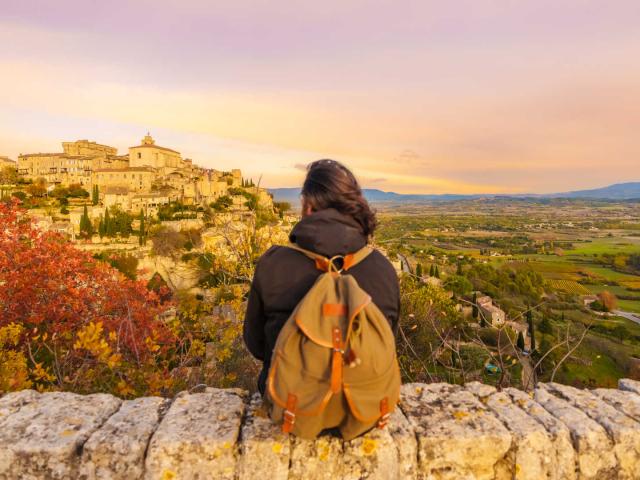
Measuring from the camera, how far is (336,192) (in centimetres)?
208

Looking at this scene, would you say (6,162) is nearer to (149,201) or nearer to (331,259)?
(149,201)

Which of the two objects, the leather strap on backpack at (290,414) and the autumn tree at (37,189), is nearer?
the leather strap on backpack at (290,414)

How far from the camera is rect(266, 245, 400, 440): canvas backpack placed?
1.61 metres

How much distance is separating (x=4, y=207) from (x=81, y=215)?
39.6m

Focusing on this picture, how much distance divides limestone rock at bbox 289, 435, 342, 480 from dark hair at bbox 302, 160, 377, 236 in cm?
126

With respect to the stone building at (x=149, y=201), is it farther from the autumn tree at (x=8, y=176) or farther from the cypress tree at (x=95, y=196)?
the autumn tree at (x=8, y=176)

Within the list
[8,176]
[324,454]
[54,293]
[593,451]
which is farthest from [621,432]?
[8,176]

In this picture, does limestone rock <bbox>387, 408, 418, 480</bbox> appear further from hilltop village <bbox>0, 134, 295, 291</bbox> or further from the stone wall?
hilltop village <bbox>0, 134, 295, 291</bbox>

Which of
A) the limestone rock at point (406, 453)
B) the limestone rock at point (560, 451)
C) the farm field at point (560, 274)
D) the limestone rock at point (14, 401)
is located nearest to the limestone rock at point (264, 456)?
the limestone rock at point (406, 453)

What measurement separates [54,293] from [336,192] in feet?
22.2

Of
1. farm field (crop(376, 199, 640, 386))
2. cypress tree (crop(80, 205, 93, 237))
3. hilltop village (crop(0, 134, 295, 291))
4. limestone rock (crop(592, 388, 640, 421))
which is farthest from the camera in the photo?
cypress tree (crop(80, 205, 93, 237))

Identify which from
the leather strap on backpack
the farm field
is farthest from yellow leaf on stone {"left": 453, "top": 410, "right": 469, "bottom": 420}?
the farm field

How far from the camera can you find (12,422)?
216 centimetres

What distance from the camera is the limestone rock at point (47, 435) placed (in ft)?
6.44
